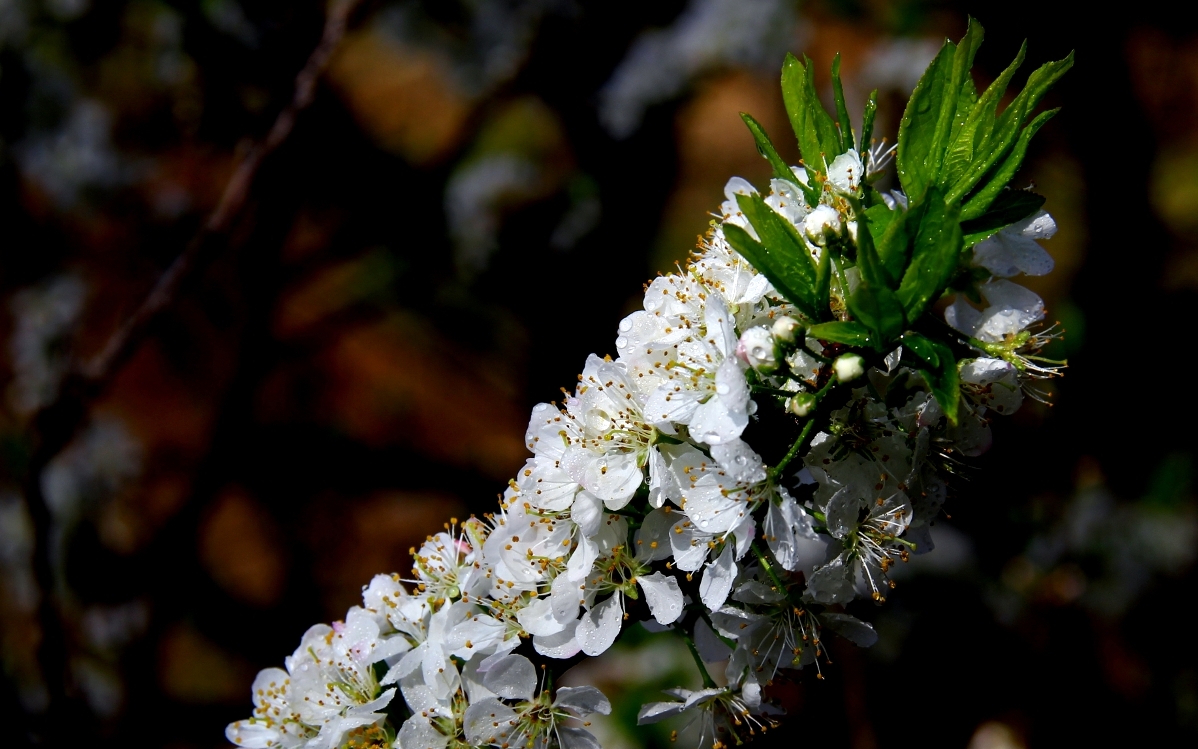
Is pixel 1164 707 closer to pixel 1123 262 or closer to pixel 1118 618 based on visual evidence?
pixel 1118 618

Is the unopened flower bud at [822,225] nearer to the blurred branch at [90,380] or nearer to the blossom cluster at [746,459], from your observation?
the blossom cluster at [746,459]

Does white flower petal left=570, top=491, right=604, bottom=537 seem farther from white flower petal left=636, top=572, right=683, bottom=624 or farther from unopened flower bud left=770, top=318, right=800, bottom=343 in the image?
unopened flower bud left=770, top=318, right=800, bottom=343

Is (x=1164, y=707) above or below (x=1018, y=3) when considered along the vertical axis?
below

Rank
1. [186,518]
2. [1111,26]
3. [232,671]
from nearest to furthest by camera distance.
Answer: [186,518] < [232,671] < [1111,26]

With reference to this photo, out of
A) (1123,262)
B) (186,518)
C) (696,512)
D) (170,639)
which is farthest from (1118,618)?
(170,639)

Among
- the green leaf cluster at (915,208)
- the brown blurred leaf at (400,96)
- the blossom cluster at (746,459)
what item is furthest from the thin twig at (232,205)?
the brown blurred leaf at (400,96)

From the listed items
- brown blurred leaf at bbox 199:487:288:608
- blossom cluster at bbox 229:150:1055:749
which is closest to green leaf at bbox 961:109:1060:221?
blossom cluster at bbox 229:150:1055:749
